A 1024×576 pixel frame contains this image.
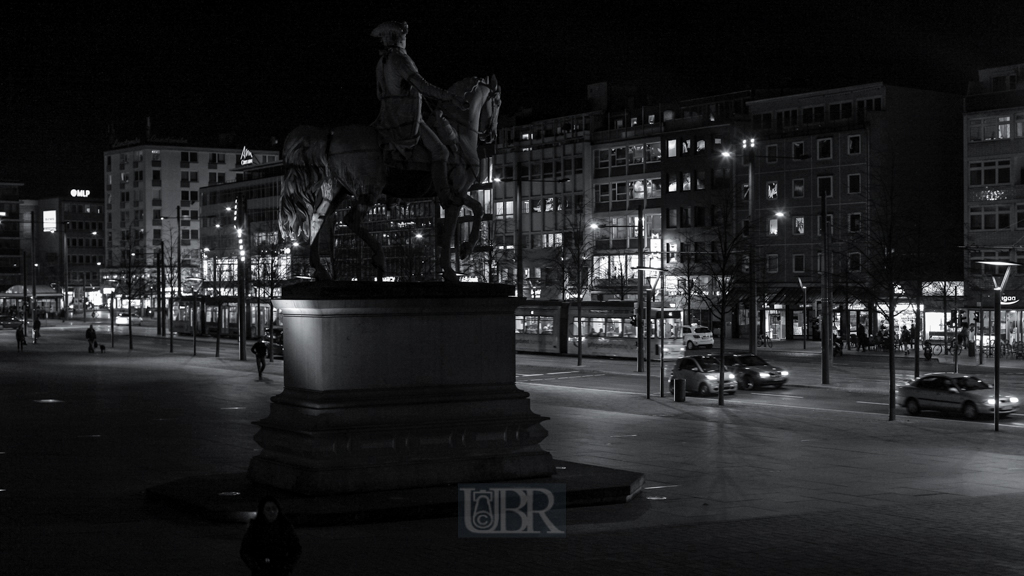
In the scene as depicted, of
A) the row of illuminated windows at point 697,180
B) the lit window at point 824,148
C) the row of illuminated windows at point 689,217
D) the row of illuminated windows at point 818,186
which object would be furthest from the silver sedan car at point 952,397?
the row of illuminated windows at point 689,217

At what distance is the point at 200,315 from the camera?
101625 mm

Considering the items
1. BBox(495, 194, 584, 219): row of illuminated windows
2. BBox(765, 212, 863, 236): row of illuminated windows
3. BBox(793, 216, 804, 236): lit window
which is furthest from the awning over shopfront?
BBox(793, 216, 804, 236): lit window

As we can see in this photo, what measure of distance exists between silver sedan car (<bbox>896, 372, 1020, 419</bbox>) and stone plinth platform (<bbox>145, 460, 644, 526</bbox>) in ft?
64.7

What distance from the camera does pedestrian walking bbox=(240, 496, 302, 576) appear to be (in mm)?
10078

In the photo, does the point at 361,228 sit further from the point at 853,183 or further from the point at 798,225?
the point at 798,225

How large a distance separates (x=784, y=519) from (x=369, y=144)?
807cm

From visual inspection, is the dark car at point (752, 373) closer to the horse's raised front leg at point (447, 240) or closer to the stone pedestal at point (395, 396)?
the horse's raised front leg at point (447, 240)

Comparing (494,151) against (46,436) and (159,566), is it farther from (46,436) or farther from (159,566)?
(159,566)

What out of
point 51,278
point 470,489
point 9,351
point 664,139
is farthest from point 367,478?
point 51,278

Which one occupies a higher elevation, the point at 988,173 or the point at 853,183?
the point at 853,183

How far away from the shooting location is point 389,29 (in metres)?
18.6

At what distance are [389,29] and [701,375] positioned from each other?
2596 cm

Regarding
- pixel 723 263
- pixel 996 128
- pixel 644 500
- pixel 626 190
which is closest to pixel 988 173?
pixel 996 128

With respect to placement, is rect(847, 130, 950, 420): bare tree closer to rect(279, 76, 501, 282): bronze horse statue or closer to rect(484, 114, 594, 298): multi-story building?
rect(279, 76, 501, 282): bronze horse statue
